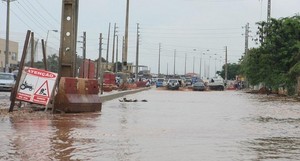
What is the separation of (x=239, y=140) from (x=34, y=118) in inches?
265

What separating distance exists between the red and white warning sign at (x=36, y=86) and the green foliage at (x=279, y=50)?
31878 mm

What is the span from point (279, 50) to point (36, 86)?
118 feet

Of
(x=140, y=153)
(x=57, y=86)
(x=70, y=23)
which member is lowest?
(x=140, y=153)

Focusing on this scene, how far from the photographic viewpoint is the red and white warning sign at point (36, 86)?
16656 mm

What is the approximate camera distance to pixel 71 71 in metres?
18.5

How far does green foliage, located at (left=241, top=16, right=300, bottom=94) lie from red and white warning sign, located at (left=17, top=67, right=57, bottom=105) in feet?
105

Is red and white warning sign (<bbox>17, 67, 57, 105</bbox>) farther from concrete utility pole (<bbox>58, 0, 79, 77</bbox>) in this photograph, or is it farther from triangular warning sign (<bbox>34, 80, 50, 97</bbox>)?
concrete utility pole (<bbox>58, 0, 79, 77</bbox>)

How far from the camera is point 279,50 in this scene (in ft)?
160

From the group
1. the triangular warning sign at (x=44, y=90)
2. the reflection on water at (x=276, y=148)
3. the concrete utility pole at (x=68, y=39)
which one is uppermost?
the concrete utility pole at (x=68, y=39)

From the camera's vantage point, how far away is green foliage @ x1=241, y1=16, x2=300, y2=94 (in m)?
47.4

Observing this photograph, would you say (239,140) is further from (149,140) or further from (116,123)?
(116,123)

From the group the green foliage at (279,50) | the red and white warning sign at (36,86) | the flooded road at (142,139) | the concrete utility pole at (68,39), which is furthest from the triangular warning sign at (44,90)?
the green foliage at (279,50)

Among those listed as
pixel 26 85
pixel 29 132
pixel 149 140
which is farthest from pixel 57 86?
pixel 149 140

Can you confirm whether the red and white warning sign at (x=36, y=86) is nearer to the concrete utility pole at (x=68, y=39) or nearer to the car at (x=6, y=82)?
the concrete utility pole at (x=68, y=39)
